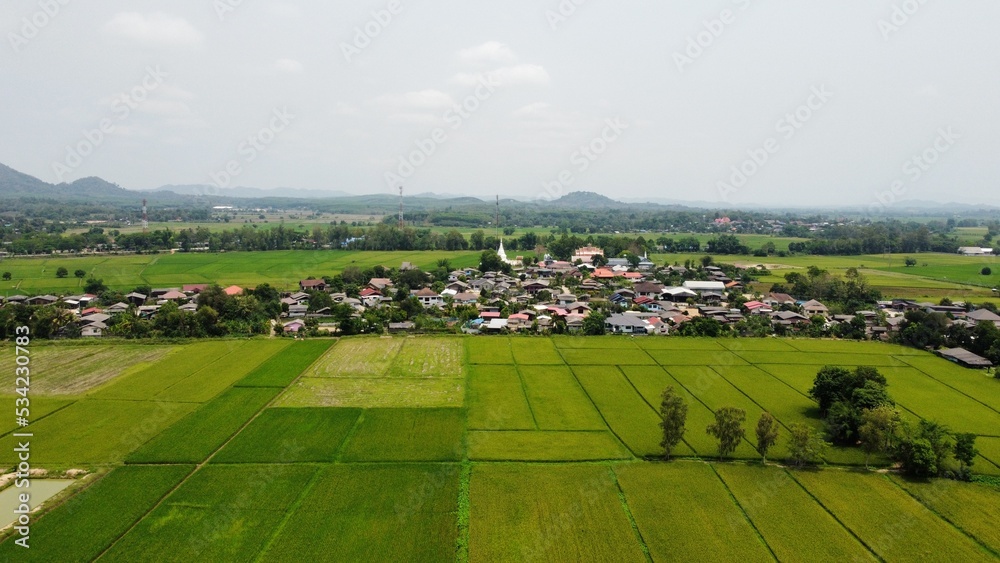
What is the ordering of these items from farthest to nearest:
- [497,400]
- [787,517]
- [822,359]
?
[822,359]
[497,400]
[787,517]

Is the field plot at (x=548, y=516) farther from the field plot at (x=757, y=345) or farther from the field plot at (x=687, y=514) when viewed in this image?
the field plot at (x=757, y=345)

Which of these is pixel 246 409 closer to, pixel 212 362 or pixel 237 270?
pixel 212 362

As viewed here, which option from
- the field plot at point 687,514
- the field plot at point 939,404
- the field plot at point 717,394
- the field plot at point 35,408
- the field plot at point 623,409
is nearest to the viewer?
the field plot at point 687,514

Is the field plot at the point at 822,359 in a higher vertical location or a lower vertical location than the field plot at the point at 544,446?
higher

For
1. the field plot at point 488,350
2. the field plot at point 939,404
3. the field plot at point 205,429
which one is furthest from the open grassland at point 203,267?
the field plot at point 939,404

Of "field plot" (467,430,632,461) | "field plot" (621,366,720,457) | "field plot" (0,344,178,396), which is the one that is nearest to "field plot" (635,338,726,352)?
"field plot" (621,366,720,457)

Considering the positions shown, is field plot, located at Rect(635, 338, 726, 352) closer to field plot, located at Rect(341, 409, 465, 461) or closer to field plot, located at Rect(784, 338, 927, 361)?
field plot, located at Rect(784, 338, 927, 361)

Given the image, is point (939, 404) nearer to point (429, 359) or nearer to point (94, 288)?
point (429, 359)

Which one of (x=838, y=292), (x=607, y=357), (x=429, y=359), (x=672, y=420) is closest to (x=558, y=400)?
(x=672, y=420)
